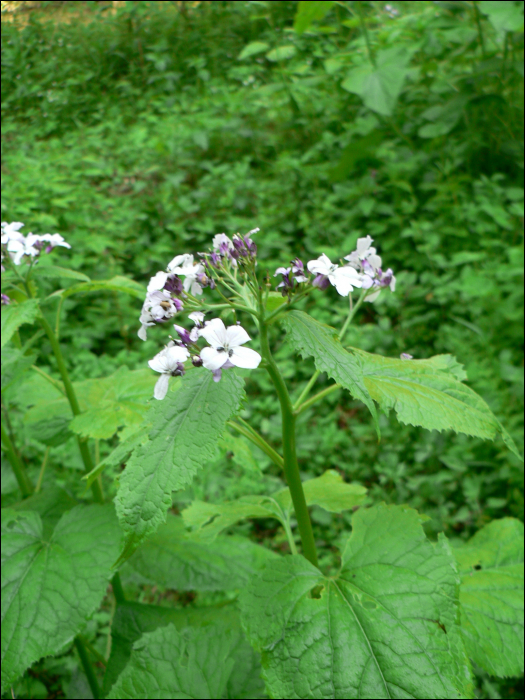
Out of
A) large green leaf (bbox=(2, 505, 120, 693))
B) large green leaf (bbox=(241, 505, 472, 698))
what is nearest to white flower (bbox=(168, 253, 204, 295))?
large green leaf (bbox=(241, 505, 472, 698))

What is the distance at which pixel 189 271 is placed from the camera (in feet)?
4.30

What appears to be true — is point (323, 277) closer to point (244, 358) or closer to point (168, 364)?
point (244, 358)

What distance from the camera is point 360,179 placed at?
199 inches

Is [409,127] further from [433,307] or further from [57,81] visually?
[57,81]

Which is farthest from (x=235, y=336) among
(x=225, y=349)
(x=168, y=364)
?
(x=168, y=364)

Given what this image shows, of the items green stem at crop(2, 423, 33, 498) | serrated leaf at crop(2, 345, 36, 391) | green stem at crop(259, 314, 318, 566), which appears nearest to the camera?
green stem at crop(259, 314, 318, 566)

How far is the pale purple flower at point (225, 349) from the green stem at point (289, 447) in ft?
0.39

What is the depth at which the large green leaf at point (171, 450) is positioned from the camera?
0.97m

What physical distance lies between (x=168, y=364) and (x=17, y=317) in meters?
0.83

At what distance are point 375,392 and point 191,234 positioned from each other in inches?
167

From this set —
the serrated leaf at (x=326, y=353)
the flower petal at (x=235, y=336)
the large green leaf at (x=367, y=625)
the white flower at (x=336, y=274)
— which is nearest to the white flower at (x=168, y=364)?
the flower petal at (x=235, y=336)

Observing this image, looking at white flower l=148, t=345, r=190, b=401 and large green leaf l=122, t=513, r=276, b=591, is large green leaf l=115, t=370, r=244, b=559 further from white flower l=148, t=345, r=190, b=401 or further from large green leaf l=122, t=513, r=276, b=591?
large green leaf l=122, t=513, r=276, b=591

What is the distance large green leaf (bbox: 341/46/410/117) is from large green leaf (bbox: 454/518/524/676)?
3517mm

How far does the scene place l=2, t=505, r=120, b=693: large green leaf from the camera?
151 cm
